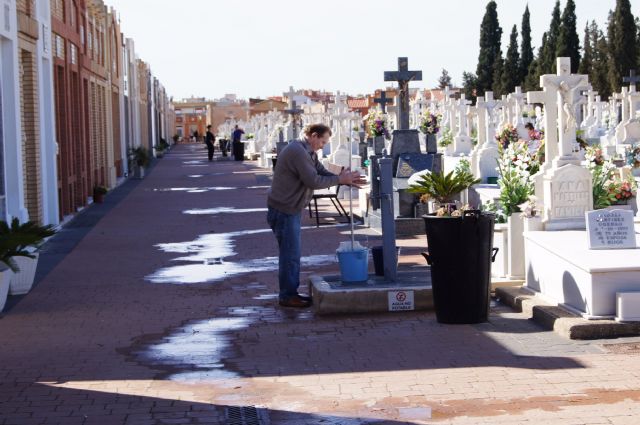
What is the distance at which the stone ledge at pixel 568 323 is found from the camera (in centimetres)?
935

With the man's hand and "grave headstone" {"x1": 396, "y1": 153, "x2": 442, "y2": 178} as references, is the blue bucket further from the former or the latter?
"grave headstone" {"x1": 396, "y1": 153, "x2": 442, "y2": 178}

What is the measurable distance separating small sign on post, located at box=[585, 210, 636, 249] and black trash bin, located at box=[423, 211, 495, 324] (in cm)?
107

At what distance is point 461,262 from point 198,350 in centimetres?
240

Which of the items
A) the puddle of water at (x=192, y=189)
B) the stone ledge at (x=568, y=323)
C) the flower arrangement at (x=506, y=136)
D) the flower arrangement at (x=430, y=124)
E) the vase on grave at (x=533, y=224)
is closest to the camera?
the stone ledge at (x=568, y=323)

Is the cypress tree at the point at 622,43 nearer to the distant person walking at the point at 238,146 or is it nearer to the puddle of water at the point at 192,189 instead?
the distant person walking at the point at 238,146

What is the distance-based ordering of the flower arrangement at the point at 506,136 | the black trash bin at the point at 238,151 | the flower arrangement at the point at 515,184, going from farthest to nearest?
the black trash bin at the point at 238,151 → the flower arrangement at the point at 506,136 → the flower arrangement at the point at 515,184

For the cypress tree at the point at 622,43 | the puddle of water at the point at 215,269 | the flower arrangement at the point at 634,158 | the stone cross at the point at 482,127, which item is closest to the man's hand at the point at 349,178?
the puddle of water at the point at 215,269

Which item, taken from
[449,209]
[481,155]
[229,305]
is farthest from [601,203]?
[481,155]

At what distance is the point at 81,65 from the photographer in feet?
91.8

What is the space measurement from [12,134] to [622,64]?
53.7 metres

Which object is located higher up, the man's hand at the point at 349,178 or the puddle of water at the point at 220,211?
the man's hand at the point at 349,178

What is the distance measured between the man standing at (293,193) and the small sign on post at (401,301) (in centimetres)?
97

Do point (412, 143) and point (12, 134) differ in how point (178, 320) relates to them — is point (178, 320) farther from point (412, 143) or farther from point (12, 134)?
point (412, 143)

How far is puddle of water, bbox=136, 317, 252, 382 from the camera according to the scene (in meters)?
8.73
